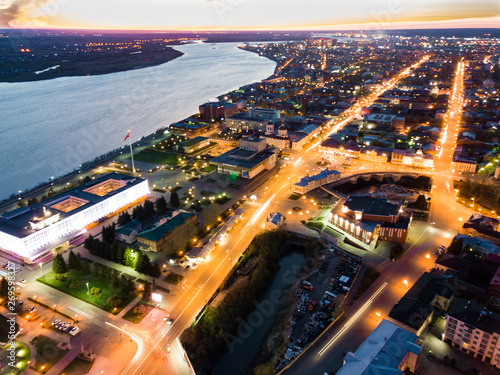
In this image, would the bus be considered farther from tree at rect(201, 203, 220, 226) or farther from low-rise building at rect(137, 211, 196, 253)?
tree at rect(201, 203, 220, 226)

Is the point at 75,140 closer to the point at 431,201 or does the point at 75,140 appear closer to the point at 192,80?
the point at 431,201

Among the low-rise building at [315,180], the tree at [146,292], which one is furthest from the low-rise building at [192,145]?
the tree at [146,292]

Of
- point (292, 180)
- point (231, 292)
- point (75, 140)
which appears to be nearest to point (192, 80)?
point (75, 140)

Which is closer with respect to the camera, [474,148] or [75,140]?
[474,148]

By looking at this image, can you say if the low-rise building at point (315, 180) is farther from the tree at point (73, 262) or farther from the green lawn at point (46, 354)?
the green lawn at point (46, 354)

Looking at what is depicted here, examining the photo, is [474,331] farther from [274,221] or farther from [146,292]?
[146,292]

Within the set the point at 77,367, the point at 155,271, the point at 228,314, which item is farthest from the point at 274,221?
the point at 77,367
